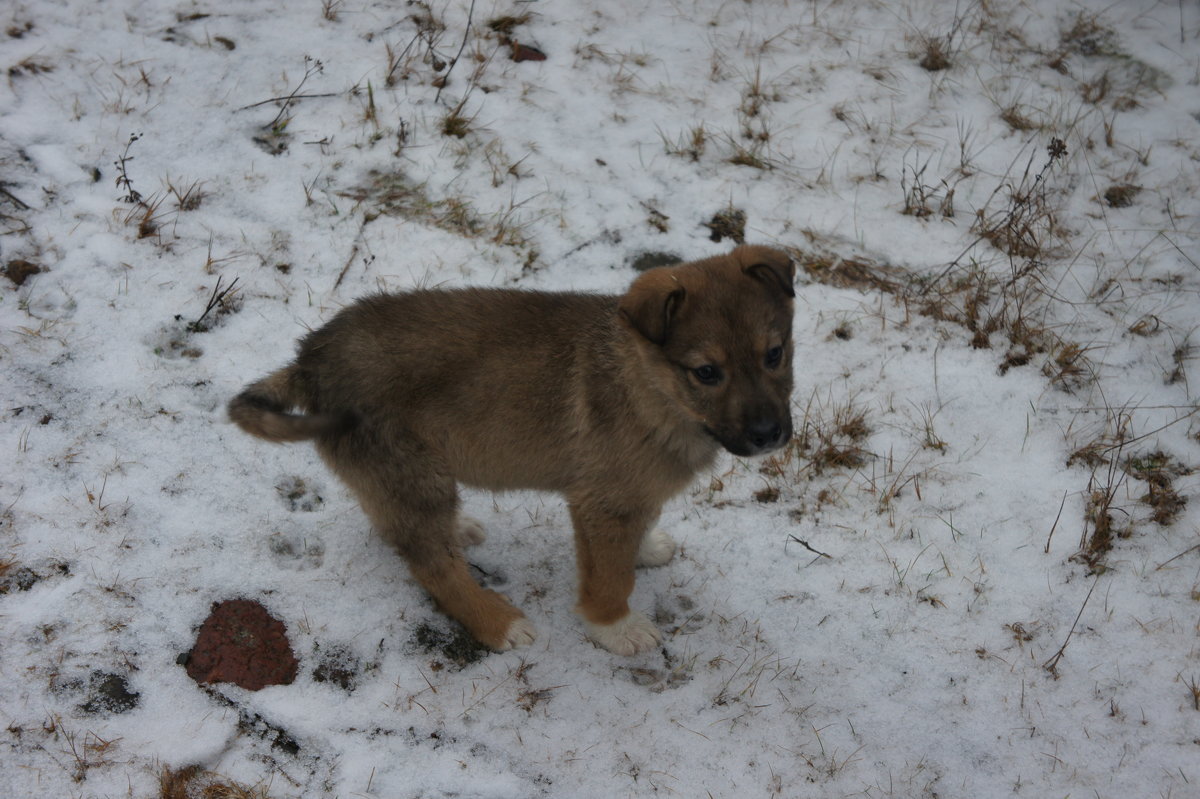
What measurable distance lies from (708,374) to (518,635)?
4.42ft

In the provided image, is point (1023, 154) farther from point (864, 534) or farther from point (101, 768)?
point (101, 768)

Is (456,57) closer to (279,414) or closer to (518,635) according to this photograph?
(279,414)

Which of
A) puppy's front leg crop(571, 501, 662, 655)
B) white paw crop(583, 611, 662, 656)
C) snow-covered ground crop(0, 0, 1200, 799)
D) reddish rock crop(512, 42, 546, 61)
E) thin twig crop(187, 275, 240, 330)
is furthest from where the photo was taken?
reddish rock crop(512, 42, 546, 61)

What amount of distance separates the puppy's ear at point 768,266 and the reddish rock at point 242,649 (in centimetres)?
229

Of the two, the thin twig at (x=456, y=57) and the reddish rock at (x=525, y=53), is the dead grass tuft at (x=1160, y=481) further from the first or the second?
the thin twig at (x=456, y=57)

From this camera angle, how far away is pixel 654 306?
128 inches

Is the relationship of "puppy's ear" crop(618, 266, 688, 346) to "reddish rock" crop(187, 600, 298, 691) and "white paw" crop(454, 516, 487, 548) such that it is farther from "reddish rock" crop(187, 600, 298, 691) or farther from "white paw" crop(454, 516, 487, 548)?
"reddish rock" crop(187, 600, 298, 691)

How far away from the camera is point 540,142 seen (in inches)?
228

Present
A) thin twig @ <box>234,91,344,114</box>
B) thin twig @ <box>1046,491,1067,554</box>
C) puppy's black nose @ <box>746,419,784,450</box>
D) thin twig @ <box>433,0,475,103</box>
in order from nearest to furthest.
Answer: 1. puppy's black nose @ <box>746,419,784,450</box>
2. thin twig @ <box>1046,491,1067,554</box>
3. thin twig @ <box>234,91,344,114</box>
4. thin twig @ <box>433,0,475,103</box>

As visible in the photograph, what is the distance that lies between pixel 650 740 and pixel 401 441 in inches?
57.1

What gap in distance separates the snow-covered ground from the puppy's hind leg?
14cm

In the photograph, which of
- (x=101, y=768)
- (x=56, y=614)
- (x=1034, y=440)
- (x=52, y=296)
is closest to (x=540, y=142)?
(x=52, y=296)

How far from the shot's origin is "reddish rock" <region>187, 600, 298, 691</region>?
3.45 metres

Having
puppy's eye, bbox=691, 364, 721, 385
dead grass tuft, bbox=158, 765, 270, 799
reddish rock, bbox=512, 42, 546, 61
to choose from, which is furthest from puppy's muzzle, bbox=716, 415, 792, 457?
reddish rock, bbox=512, 42, 546, 61
